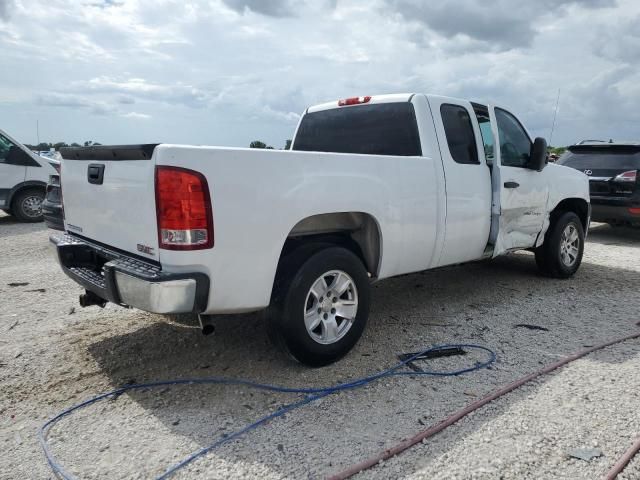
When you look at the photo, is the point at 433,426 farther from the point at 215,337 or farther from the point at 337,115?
the point at 337,115

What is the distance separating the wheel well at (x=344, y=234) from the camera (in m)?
3.53

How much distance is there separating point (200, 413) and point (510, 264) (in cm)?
522

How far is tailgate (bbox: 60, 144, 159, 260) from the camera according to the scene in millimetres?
2842

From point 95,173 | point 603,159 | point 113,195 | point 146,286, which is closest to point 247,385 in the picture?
point 146,286

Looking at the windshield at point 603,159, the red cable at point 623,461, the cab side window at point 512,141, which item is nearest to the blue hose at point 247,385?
the red cable at point 623,461

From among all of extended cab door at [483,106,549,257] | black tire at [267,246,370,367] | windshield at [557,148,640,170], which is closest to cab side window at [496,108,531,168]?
extended cab door at [483,106,549,257]

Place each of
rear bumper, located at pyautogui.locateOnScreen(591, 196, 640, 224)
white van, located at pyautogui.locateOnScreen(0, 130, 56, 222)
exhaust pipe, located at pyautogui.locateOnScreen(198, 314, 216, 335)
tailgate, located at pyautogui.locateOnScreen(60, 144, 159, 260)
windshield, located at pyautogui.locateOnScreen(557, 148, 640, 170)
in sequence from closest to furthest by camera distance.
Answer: tailgate, located at pyautogui.locateOnScreen(60, 144, 159, 260) → exhaust pipe, located at pyautogui.locateOnScreen(198, 314, 216, 335) → rear bumper, located at pyautogui.locateOnScreen(591, 196, 640, 224) → windshield, located at pyautogui.locateOnScreen(557, 148, 640, 170) → white van, located at pyautogui.locateOnScreen(0, 130, 56, 222)

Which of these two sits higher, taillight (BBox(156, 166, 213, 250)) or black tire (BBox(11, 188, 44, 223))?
taillight (BBox(156, 166, 213, 250))

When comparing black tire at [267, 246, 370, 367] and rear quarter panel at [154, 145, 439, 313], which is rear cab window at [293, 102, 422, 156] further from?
black tire at [267, 246, 370, 367]

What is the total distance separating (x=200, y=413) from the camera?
2.93 meters

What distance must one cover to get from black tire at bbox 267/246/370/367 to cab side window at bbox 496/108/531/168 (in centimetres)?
241

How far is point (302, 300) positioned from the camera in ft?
10.7

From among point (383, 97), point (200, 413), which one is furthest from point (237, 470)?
point (383, 97)

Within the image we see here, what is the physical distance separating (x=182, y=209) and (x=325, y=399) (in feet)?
4.71
